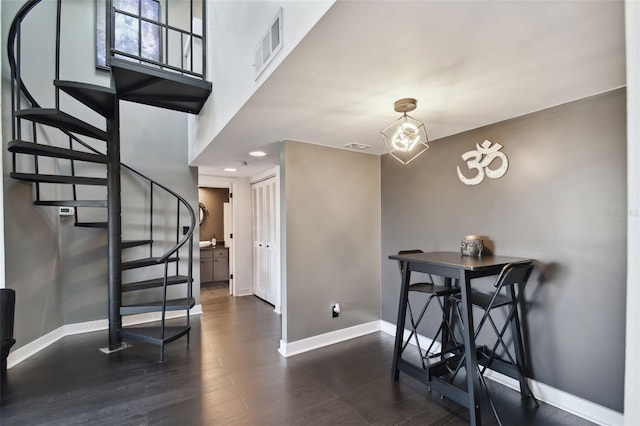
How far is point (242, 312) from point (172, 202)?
1.88 meters

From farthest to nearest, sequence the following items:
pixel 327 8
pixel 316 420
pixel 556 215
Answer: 1. pixel 556 215
2. pixel 316 420
3. pixel 327 8

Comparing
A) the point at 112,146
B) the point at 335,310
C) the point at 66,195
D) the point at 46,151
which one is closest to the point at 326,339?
the point at 335,310

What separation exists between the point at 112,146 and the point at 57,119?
1.95ft

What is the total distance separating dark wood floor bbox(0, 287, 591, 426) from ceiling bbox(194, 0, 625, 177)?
2128 millimetres

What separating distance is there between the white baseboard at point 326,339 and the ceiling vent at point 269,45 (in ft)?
8.19

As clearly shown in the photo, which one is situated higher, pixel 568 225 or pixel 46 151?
pixel 46 151

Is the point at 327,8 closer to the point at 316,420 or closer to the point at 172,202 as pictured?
the point at 316,420

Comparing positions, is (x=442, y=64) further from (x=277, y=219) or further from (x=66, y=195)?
(x=66, y=195)

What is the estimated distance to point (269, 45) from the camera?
1577 mm

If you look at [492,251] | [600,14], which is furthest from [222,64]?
[492,251]

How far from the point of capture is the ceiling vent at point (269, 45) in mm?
1483

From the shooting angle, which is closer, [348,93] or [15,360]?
[348,93]

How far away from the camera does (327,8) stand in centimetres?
109

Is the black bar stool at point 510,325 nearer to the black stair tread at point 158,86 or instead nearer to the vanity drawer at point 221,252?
the black stair tread at point 158,86
